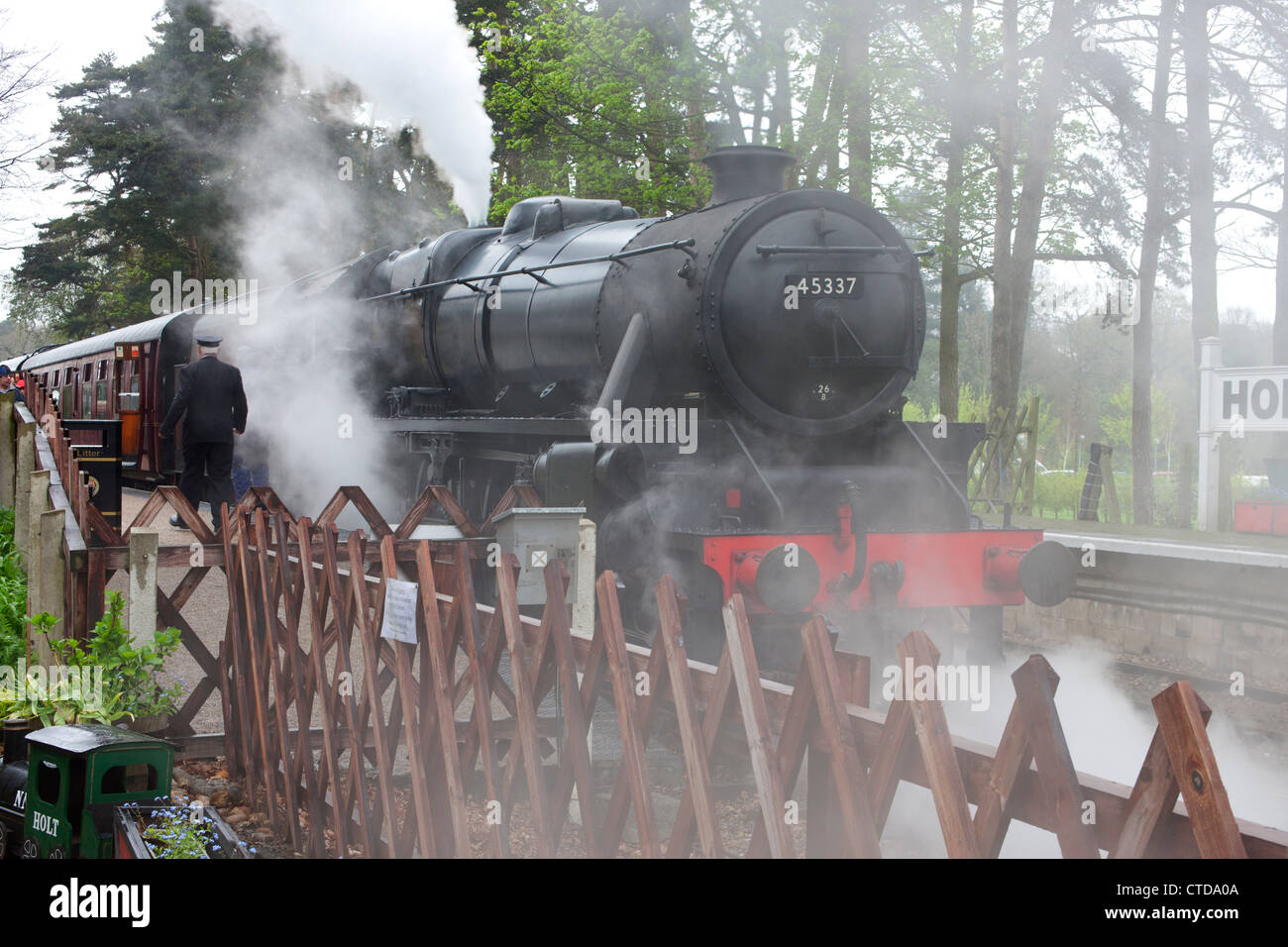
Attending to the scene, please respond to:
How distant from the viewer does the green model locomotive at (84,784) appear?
335cm

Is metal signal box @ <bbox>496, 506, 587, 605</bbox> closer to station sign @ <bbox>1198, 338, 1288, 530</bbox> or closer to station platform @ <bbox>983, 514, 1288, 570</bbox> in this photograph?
station platform @ <bbox>983, 514, 1288, 570</bbox>

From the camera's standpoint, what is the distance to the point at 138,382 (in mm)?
16578

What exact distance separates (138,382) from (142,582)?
1205 centimetres

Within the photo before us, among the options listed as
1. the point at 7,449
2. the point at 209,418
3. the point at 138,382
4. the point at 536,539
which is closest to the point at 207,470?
the point at 209,418

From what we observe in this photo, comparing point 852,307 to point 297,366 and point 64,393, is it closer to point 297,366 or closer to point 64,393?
point 297,366

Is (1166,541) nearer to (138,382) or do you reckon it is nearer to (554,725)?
(554,725)

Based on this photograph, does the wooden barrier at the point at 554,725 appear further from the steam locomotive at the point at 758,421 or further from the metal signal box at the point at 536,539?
the steam locomotive at the point at 758,421

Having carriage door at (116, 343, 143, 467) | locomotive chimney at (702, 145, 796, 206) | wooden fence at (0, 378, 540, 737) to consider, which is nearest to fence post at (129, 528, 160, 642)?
wooden fence at (0, 378, 540, 737)

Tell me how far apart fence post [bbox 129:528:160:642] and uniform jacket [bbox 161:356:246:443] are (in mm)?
4845

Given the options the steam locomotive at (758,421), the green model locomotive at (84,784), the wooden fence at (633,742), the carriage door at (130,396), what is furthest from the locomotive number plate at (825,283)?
the carriage door at (130,396)

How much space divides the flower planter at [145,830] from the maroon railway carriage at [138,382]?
978 cm
